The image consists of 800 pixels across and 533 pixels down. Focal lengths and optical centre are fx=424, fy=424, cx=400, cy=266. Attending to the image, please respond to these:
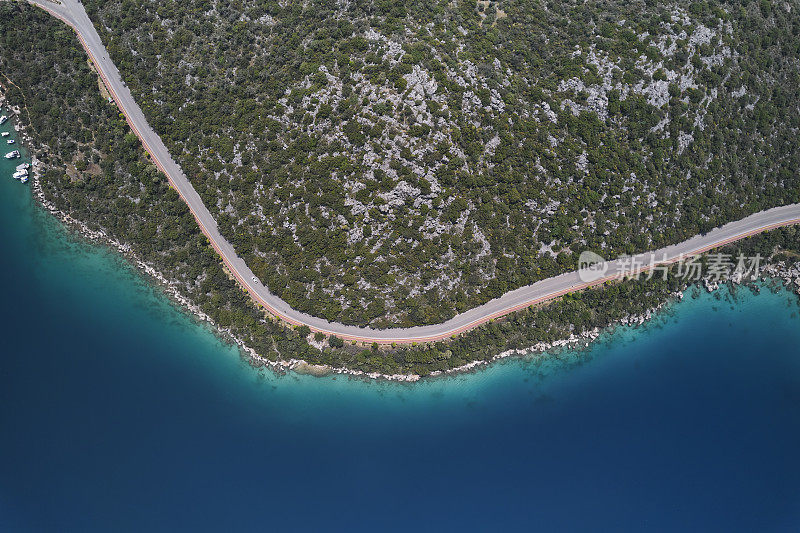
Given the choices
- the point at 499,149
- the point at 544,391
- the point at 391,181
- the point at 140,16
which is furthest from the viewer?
the point at 544,391

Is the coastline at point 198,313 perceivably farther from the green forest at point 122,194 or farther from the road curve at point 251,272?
the road curve at point 251,272

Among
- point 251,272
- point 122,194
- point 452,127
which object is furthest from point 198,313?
point 452,127

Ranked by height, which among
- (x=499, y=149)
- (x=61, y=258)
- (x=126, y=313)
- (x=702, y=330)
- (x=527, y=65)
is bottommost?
(x=702, y=330)

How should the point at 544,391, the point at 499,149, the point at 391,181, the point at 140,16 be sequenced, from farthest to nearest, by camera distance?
the point at 544,391
the point at 140,16
the point at 499,149
the point at 391,181

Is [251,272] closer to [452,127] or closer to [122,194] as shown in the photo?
[122,194]

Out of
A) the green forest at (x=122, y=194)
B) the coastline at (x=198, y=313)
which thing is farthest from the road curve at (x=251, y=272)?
the coastline at (x=198, y=313)

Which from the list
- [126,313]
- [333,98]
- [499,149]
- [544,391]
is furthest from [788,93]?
[126,313]

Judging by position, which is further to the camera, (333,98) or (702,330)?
(702,330)

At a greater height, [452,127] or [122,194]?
[122,194]

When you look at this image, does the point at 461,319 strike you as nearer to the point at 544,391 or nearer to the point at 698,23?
the point at 544,391
